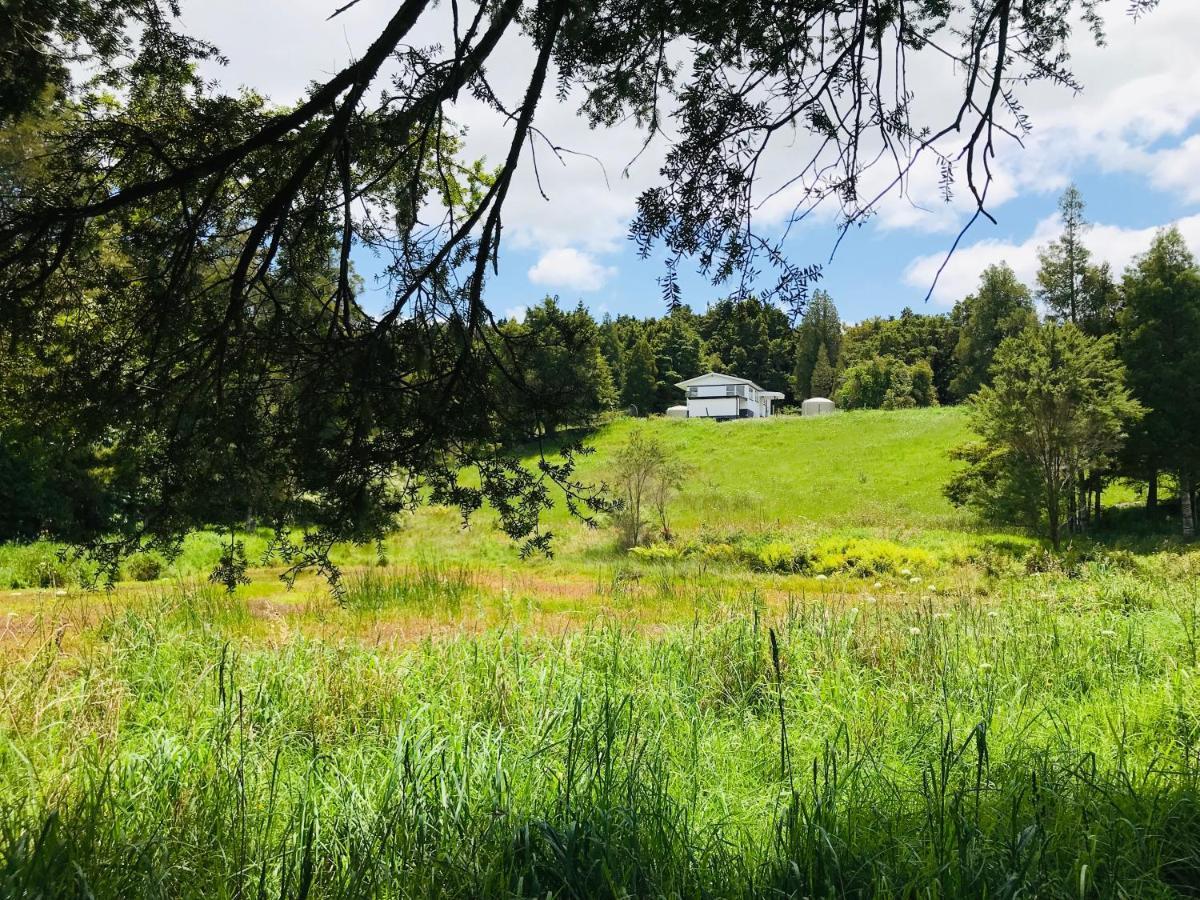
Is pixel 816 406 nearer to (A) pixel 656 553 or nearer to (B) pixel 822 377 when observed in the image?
(B) pixel 822 377

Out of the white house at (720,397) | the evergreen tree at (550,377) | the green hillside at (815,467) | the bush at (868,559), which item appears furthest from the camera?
the white house at (720,397)

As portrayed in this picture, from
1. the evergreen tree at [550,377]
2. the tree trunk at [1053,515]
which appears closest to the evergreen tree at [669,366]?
the tree trunk at [1053,515]

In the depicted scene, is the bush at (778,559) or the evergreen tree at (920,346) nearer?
the bush at (778,559)

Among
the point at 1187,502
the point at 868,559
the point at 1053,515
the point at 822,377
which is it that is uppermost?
the point at 822,377

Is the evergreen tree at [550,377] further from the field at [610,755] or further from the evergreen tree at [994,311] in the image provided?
the evergreen tree at [994,311]

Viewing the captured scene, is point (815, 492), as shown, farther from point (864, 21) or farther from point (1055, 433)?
point (864, 21)

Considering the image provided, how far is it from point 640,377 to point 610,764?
5589 centimetres

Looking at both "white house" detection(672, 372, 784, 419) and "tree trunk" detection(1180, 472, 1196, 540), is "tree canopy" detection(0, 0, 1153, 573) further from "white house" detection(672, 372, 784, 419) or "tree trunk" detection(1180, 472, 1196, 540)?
"white house" detection(672, 372, 784, 419)

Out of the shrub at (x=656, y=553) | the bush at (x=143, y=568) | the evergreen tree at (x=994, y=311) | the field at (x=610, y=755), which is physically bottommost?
the shrub at (x=656, y=553)

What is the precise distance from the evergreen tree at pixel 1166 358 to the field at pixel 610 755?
1808cm

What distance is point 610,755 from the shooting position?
268 centimetres

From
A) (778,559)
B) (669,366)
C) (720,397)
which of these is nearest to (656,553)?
(778,559)

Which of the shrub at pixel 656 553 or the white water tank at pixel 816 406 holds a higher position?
the white water tank at pixel 816 406

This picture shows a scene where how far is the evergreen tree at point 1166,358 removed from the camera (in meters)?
20.7
